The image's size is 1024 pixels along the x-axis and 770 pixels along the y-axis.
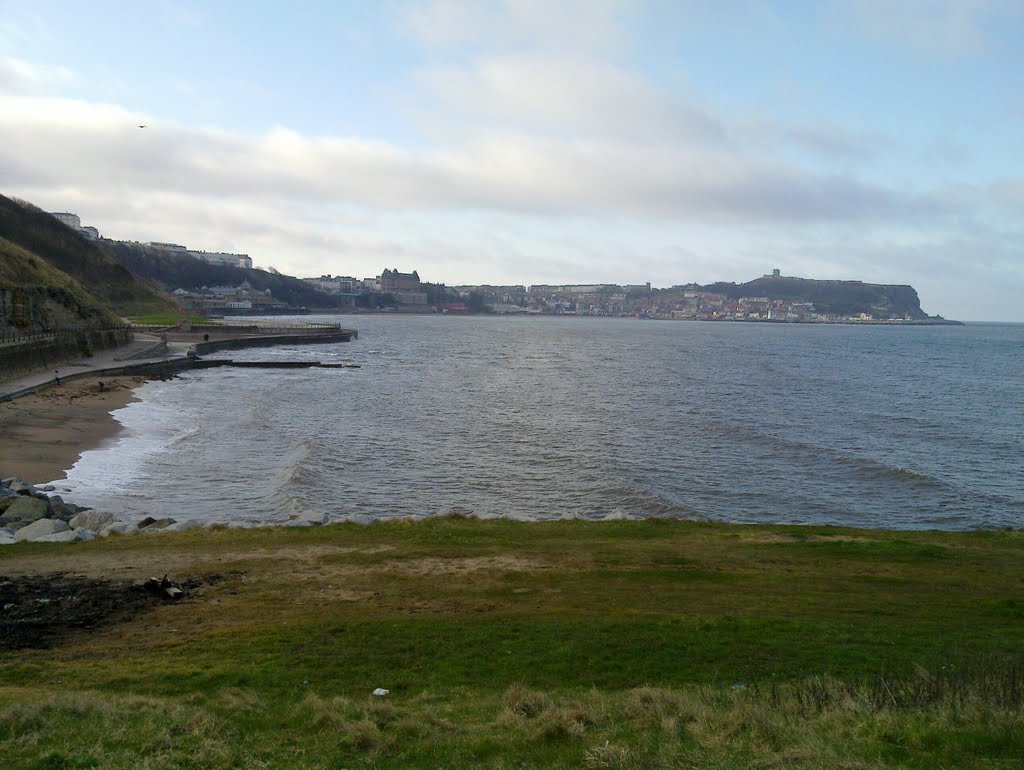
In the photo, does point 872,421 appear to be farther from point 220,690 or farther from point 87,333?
point 87,333

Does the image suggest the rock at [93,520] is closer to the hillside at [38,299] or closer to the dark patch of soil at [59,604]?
the dark patch of soil at [59,604]

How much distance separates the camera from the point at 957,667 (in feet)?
33.0

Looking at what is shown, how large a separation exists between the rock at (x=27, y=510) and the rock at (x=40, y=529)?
2.38ft

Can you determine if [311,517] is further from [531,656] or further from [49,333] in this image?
[49,333]

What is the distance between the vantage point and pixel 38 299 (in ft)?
220

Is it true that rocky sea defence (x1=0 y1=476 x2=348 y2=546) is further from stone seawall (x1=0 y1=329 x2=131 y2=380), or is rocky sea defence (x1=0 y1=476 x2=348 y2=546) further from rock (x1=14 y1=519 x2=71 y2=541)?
stone seawall (x1=0 y1=329 x2=131 y2=380)

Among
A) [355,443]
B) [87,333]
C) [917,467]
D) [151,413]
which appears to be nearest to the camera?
[917,467]

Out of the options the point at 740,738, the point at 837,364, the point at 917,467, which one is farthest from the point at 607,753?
the point at 837,364

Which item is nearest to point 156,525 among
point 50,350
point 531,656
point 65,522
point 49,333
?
point 65,522

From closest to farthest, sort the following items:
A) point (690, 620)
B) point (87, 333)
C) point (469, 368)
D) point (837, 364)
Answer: point (690, 620) → point (87, 333) → point (469, 368) → point (837, 364)

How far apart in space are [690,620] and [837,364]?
86.4m

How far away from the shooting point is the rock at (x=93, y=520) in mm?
19125

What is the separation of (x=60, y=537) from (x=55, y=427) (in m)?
20.7

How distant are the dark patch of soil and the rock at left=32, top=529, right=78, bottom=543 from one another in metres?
3.20
